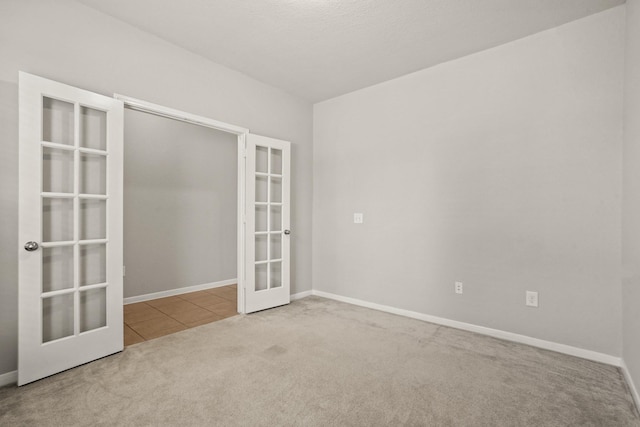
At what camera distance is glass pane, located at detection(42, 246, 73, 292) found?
2.18 metres

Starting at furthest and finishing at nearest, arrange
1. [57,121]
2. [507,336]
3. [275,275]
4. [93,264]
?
[275,275] → [507,336] → [93,264] → [57,121]

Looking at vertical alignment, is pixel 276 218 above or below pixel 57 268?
above

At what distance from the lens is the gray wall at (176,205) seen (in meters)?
4.15

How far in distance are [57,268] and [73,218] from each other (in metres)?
0.37

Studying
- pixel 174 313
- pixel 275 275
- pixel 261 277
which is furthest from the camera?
pixel 275 275

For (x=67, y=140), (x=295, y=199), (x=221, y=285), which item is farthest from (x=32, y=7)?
(x=221, y=285)

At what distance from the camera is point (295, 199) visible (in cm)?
430

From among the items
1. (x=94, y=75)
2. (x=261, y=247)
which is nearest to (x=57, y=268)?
(x=94, y=75)

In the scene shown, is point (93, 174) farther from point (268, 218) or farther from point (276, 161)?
point (276, 161)

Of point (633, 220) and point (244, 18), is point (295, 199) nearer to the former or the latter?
point (244, 18)

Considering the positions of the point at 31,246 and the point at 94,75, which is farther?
the point at 94,75

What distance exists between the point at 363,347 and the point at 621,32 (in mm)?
3247

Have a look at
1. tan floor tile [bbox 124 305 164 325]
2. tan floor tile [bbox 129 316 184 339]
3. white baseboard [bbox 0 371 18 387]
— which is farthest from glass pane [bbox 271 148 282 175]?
white baseboard [bbox 0 371 18 387]

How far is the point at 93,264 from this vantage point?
2412mm
